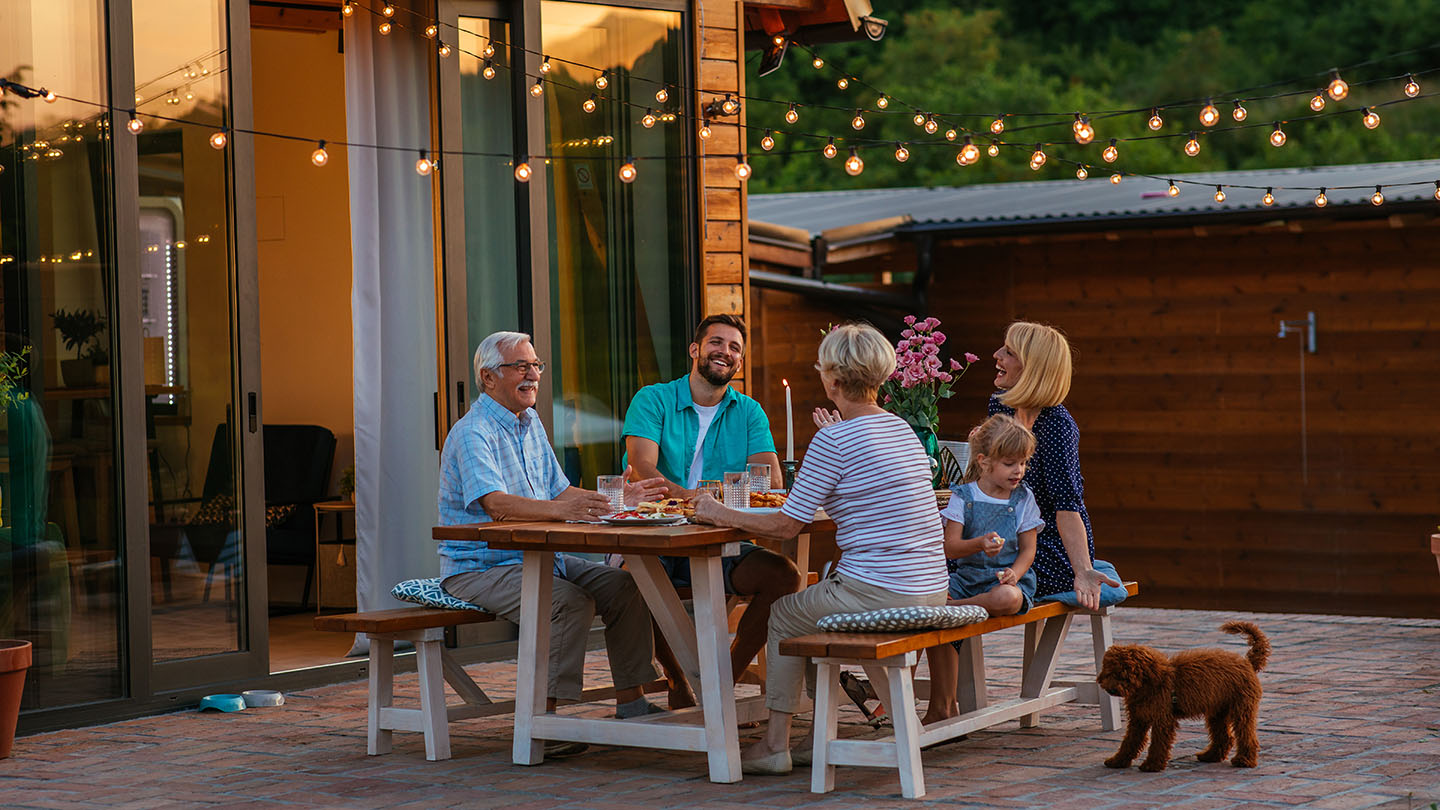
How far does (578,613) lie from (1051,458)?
1394mm

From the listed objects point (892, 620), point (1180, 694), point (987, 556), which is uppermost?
point (987, 556)

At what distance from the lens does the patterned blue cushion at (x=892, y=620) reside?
13.1 feet

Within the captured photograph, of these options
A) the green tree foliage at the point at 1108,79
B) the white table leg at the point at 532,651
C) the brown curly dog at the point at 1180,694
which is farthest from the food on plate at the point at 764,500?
the green tree foliage at the point at 1108,79

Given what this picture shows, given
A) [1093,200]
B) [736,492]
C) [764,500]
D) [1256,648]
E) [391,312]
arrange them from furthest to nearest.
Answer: [1093,200], [391,312], [764,500], [736,492], [1256,648]

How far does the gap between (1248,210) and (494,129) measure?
15.6ft

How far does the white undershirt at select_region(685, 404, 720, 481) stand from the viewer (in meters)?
5.25

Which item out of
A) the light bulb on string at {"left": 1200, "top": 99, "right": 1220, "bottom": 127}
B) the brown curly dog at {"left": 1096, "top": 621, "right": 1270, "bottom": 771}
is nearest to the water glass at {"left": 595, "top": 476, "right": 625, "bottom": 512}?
the brown curly dog at {"left": 1096, "top": 621, "right": 1270, "bottom": 771}

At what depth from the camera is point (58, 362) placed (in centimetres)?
526

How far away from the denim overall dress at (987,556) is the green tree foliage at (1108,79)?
16000 mm

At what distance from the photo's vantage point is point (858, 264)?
1073 centimetres

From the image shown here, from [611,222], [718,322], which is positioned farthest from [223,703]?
[611,222]

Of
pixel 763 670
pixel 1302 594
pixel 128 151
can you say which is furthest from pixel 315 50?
pixel 1302 594

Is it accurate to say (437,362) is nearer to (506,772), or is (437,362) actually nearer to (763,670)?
(763,670)

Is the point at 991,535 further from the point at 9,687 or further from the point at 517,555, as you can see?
the point at 9,687
